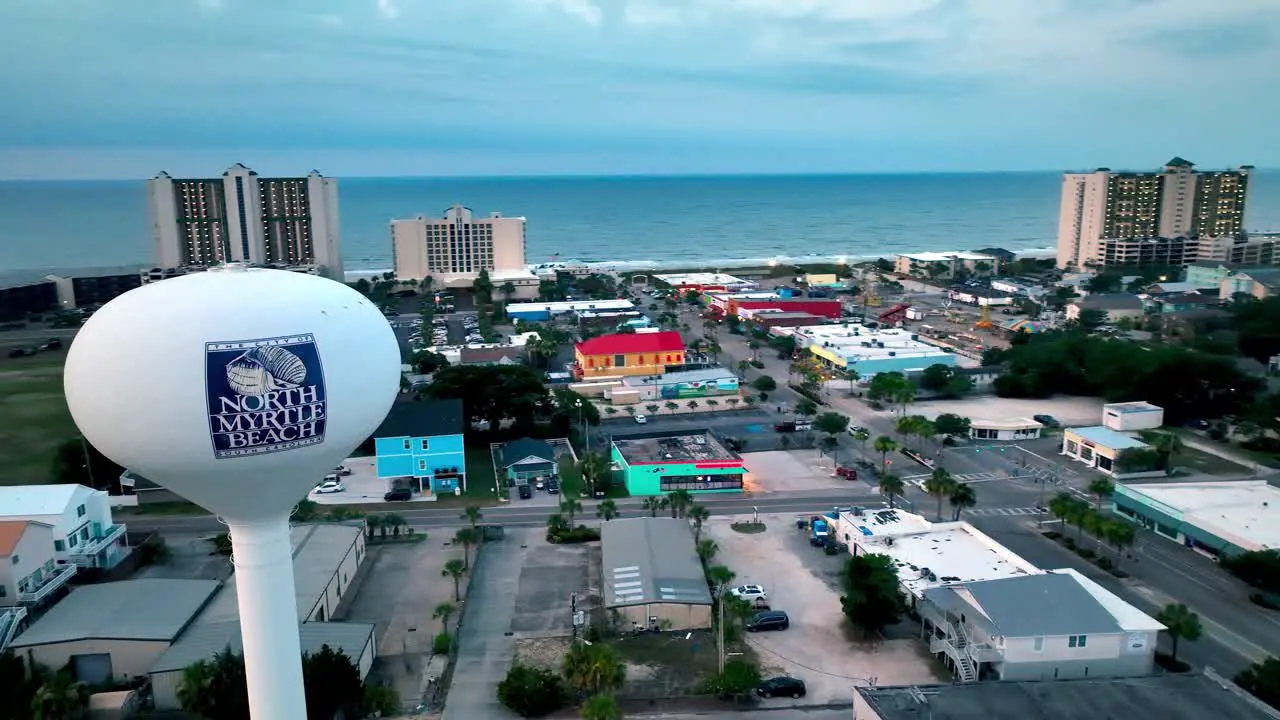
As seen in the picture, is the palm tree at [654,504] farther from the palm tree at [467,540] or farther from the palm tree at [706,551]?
the palm tree at [467,540]

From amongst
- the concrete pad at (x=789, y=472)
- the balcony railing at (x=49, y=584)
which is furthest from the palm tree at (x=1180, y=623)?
the balcony railing at (x=49, y=584)

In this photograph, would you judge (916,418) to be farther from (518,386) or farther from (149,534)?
(149,534)

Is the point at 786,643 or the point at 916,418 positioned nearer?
the point at 786,643

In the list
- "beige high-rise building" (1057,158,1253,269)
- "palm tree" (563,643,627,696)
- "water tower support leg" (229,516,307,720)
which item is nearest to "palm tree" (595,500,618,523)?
"palm tree" (563,643,627,696)

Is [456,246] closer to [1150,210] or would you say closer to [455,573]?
[455,573]

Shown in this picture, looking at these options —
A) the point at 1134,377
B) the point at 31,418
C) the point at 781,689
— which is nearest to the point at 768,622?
the point at 781,689

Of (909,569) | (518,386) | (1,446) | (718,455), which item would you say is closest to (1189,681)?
(909,569)
